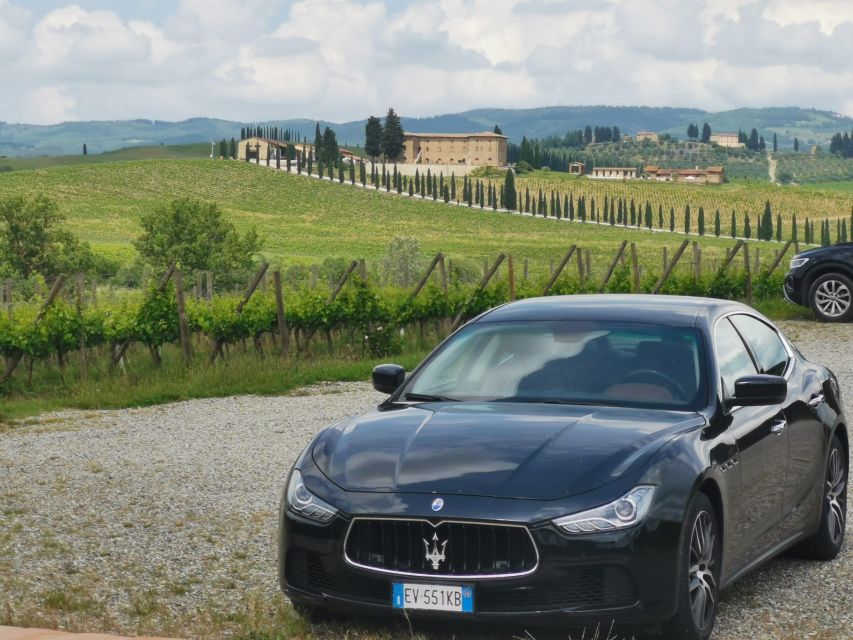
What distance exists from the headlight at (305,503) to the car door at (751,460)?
72.5 inches

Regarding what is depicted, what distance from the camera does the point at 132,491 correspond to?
10109 millimetres

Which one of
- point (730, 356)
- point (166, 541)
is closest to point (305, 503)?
point (730, 356)

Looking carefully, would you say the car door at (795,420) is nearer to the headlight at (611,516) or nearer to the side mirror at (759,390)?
the side mirror at (759,390)

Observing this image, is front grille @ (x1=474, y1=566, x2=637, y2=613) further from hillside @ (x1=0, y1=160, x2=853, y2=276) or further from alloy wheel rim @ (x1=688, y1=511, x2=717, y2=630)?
hillside @ (x1=0, y1=160, x2=853, y2=276)

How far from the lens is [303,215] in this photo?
16362 cm

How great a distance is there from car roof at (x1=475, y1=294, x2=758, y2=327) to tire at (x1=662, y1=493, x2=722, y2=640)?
1296mm

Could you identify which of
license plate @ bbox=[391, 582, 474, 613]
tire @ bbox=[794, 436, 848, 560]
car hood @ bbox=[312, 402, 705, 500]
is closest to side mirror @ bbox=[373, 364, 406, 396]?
car hood @ bbox=[312, 402, 705, 500]

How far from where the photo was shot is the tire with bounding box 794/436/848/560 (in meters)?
7.66

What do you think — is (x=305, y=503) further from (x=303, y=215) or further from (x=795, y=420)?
(x=303, y=215)

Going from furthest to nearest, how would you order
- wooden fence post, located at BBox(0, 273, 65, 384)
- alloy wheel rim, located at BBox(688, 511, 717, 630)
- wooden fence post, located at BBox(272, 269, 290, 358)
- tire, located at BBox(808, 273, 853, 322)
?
1. tire, located at BBox(808, 273, 853, 322)
2. wooden fence post, located at BBox(272, 269, 290, 358)
3. wooden fence post, located at BBox(0, 273, 65, 384)
4. alloy wheel rim, located at BBox(688, 511, 717, 630)

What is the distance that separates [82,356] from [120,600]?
13.5 metres

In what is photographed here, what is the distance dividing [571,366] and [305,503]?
5.56 feet

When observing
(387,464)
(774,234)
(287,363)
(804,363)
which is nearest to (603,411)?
(387,464)

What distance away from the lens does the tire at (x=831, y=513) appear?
766cm
